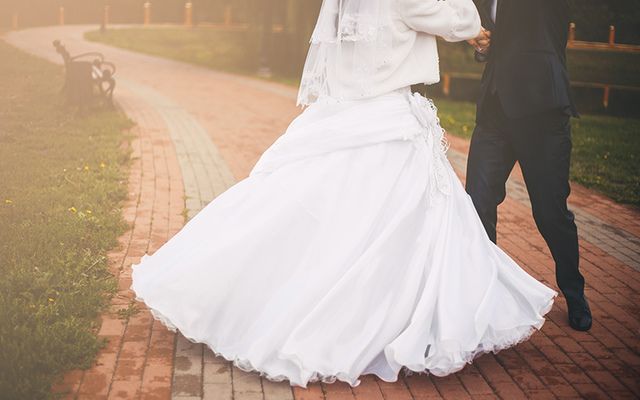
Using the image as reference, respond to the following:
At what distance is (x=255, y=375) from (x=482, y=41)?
2373 mm

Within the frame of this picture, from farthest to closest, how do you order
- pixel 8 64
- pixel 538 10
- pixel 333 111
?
pixel 8 64
pixel 538 10
pixel 333 111

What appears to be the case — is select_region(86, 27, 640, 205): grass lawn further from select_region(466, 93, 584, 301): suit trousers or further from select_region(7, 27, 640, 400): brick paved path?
select_region(466, 93, 584, 301): suit trousers

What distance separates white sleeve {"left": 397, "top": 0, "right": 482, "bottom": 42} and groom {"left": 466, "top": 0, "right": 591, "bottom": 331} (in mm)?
563

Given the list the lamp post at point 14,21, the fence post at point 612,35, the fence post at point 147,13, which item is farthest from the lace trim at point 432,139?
the fence post at point 147,13

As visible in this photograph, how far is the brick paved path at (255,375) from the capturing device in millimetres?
3896

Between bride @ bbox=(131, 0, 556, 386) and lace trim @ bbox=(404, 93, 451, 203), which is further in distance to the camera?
lace trim @ bbox=(404, 93, 451, 203)

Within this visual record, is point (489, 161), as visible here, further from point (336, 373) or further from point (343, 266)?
point (336, 373)

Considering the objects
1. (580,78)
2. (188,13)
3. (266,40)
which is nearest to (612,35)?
(580,78)

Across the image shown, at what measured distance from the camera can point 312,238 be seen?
4.07 metres

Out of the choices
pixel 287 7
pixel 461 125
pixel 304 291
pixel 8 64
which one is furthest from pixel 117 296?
pixel 287 7

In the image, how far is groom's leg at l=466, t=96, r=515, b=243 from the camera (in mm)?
4938

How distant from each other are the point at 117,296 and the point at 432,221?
211 centimetres

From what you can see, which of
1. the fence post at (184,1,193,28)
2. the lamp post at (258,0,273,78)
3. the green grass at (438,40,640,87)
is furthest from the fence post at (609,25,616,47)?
the fence post at (184,1,193,28)

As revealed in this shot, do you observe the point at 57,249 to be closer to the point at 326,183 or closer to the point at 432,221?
the point at 326,183
